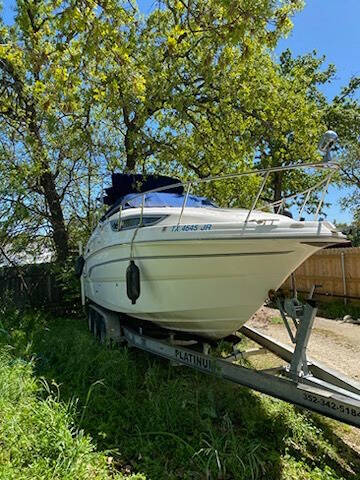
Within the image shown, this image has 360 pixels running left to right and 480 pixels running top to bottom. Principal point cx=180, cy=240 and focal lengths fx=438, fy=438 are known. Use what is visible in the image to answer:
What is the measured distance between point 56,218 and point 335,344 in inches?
270

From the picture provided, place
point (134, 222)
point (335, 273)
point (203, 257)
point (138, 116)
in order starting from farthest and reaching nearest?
point (335, 273) → point (138, 116) → point (134, 222) → point (203, 257)

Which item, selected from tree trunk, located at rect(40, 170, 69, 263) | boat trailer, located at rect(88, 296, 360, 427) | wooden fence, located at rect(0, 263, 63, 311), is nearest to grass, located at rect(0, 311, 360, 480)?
boat trailer, located at rect(88, 296, 360, 427)

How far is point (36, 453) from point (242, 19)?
16.0 ft

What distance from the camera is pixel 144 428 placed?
3.84m

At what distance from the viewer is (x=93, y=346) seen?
5566 mm

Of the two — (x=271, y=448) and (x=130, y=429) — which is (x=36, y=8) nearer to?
(x=130, y=429)

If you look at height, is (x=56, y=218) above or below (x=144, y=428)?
Answer: above

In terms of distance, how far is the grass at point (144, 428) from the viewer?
10.6 ft

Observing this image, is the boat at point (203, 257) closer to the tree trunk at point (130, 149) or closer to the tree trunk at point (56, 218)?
the tree trunk at point (130, 149)

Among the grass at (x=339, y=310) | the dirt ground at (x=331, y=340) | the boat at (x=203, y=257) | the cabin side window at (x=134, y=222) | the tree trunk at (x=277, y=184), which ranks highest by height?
the tree trunk at (x=277, y=184)

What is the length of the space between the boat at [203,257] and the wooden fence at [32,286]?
519 centimetres

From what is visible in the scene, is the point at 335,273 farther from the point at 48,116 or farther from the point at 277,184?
the point at 48,116

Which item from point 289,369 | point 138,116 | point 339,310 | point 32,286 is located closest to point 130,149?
point 138,116

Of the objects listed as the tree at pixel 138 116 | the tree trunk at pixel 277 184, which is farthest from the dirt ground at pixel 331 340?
the tree trunk at pixel 277 184
